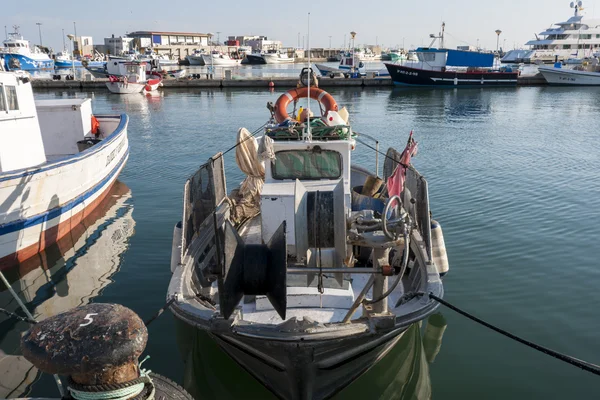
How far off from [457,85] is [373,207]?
5524cm

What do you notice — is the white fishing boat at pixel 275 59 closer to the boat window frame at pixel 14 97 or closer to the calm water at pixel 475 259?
the calm water at pixel 475 259

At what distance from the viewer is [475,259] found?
11836 mm

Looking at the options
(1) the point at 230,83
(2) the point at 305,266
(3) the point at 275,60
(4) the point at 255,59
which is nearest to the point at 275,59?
(3) the point at 275,60

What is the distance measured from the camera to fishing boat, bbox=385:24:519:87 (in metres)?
59.2

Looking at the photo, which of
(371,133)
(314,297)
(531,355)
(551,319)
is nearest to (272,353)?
(314,297)

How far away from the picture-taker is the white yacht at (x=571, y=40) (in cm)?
9638

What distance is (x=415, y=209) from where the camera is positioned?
9.91 metres

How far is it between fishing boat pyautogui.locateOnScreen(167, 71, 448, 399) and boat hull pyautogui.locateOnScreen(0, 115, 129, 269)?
4470mm

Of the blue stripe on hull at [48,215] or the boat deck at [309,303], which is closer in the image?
the boat deck at [309,303]

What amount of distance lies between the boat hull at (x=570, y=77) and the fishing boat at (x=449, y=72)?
516 centimetres

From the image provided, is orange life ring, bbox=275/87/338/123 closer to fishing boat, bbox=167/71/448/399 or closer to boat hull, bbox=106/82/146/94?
fishing boat, bbox=167/71/448/399

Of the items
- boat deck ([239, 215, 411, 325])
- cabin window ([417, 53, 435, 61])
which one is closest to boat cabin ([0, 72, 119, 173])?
boat deck ([239, 215, 411, 325])

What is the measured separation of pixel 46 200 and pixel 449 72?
181 feet

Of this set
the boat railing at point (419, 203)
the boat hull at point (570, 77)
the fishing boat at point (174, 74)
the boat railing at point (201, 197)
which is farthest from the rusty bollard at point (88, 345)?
the boat hull at point (570, 77)
